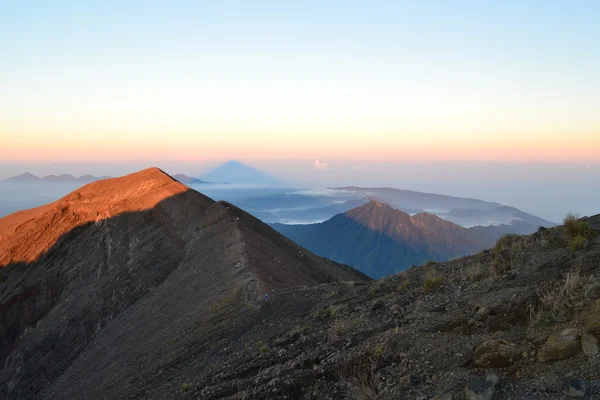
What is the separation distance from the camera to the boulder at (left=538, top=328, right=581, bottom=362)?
519 centimetres

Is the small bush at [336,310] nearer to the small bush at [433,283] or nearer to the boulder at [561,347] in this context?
the small bush at [433,283]

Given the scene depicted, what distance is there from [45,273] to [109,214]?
6.39m

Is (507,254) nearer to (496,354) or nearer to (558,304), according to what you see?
(558,304)

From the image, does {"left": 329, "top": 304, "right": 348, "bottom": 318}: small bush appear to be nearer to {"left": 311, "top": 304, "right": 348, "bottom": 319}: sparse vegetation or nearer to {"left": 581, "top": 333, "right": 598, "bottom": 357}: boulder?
{"left": 311, "top": 304, "right": 348, "bottom": 319}: sparse vegetation

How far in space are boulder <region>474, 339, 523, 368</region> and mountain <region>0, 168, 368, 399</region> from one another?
26.2 ft

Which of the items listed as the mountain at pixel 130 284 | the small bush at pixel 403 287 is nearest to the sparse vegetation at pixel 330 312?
the small bush at pixel 403 287

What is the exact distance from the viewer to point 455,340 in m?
6.47

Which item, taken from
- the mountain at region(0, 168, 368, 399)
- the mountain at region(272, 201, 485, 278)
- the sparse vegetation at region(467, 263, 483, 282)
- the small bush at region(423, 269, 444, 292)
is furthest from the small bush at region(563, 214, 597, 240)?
the mountain at region(272, 201, 485, 278)

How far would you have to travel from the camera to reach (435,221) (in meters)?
169

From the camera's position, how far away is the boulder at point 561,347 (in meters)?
5.19

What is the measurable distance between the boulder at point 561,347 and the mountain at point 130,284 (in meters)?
8.69

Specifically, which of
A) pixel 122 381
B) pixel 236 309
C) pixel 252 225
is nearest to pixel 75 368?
pixel 122 381

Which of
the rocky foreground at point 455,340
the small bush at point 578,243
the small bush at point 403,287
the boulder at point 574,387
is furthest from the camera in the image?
the small bush at point 403,287

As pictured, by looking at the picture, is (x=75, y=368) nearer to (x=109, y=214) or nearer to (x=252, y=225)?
(x=252, y=225)
